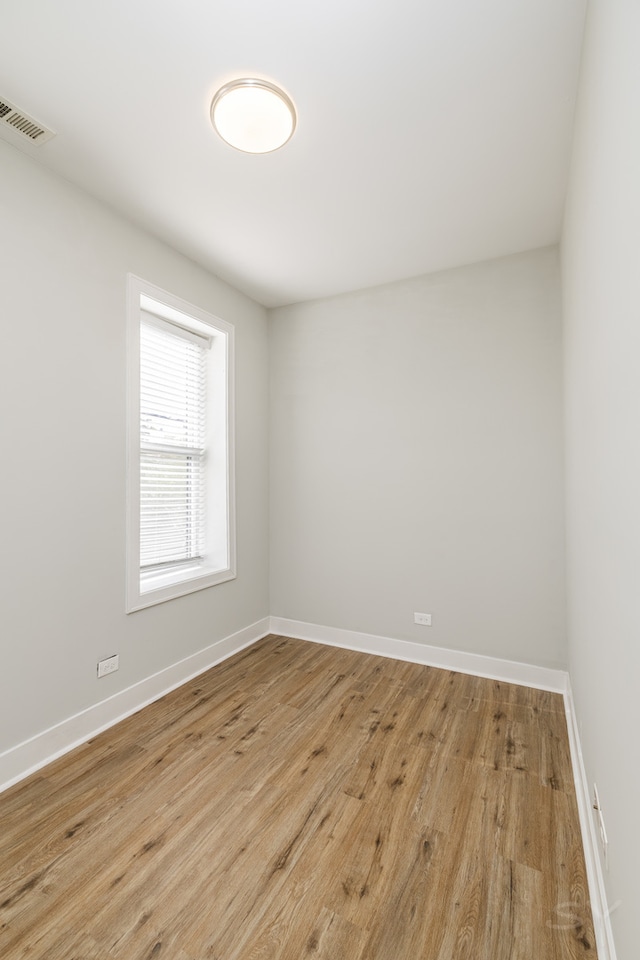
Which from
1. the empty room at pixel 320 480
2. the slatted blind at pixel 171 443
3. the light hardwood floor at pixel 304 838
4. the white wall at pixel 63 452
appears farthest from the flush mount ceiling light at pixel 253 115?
the light hardwood floor at pixel 304 838

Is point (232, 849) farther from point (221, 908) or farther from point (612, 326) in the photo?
point (612, 326)

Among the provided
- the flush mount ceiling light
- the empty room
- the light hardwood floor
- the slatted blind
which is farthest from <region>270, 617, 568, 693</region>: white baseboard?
the flush mount ceiling light

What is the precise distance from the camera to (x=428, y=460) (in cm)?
323

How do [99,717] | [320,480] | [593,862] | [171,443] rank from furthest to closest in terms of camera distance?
[320,480], [171,443], [99,717], [593,862]

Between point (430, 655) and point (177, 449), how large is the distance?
2.35m

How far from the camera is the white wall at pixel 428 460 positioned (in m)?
2.88

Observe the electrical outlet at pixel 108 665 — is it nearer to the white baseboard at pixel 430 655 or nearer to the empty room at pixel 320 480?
the empty room at pixel 320 480

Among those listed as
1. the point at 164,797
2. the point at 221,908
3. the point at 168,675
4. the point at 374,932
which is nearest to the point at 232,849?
the point at 221,908

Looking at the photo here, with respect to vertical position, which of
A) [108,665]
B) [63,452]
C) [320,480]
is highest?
[63,452]

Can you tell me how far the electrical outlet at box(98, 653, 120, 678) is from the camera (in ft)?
7.80

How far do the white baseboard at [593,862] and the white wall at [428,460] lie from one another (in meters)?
0.96

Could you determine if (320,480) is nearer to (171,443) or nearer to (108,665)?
(171,443)

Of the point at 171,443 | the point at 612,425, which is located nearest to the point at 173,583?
the point at 171,443

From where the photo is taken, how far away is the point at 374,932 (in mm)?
1305
